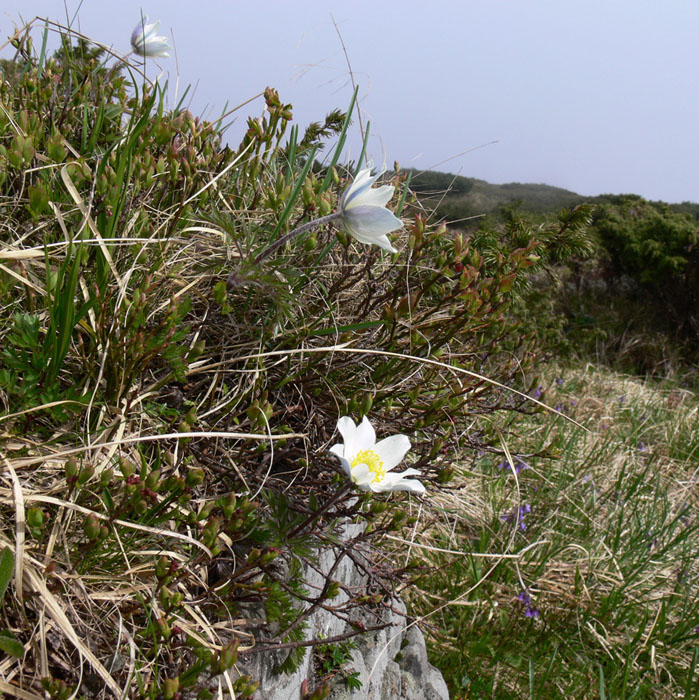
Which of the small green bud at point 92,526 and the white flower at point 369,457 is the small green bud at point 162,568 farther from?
the white flower at point 369,457

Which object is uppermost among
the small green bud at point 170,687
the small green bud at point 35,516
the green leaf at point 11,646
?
the small green bud at point 35,516

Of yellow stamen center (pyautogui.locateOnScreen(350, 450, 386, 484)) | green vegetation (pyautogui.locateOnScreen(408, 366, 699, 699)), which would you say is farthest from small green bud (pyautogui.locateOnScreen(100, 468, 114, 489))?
green vegetation (pyautogui.locateOnScreen(408, 366, 699, 699))

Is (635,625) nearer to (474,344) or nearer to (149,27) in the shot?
(474,344)

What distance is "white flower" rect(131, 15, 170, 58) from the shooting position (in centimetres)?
241

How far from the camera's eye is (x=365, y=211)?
135 cm

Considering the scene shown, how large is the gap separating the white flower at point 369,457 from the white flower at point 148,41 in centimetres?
193

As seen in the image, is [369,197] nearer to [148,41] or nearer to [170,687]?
[170,687]

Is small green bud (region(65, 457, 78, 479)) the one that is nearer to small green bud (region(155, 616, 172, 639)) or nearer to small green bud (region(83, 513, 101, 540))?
small green bud (region(83, 513, 101, 540))

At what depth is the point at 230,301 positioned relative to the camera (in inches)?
67.5

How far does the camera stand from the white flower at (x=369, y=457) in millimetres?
1225

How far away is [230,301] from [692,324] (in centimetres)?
730

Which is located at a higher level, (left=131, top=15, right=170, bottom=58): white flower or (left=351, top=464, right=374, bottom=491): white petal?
(left=131, top=15, right=170, bottom=58): white flower

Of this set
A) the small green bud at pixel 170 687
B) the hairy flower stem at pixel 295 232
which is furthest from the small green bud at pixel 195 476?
the hairy flower stem at pixel 295 232

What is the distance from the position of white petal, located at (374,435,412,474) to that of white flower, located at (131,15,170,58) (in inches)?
77.2
